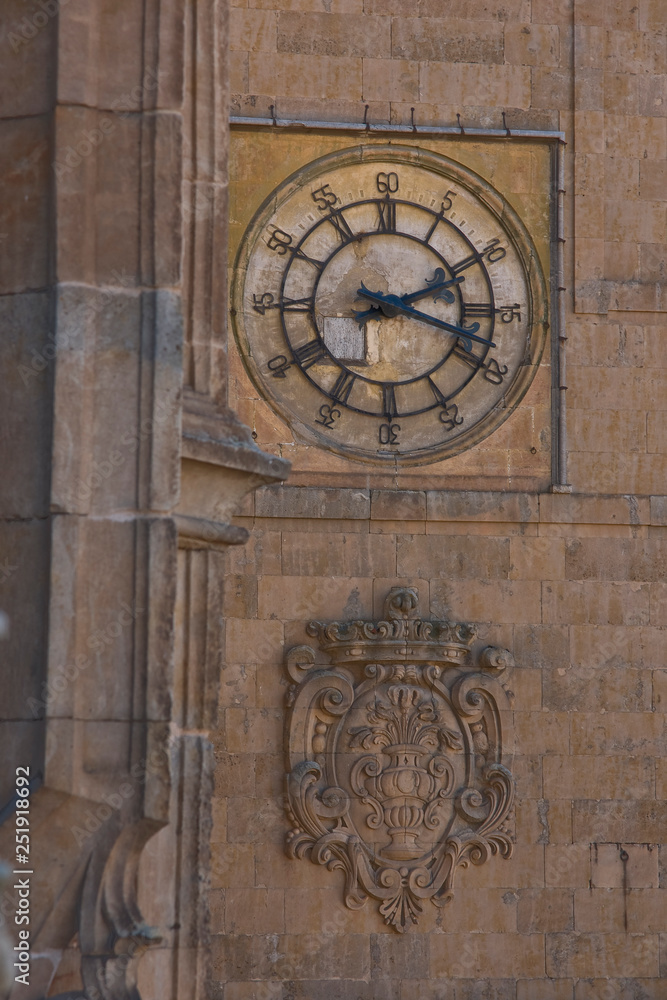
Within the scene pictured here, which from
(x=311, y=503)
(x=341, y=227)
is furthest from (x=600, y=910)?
(x=341, y=227)

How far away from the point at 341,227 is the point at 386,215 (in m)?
0.34

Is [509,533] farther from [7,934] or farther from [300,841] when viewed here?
[7,934]

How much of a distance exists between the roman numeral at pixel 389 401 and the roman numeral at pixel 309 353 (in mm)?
502

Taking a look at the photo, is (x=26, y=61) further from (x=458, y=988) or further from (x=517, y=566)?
(x=458, y=988)

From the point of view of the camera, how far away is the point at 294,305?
11.8 metres

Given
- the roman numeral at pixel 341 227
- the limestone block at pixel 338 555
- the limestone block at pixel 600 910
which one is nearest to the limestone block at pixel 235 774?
the limestone block at pixel 338 555

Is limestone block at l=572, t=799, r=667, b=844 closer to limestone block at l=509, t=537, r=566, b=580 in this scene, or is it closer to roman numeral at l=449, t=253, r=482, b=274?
limestone block at l=509, t=537, r=566, b=580

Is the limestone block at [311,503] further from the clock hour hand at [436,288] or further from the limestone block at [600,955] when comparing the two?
the limestone block at [600,955]

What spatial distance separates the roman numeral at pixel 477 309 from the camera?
39.3 ft

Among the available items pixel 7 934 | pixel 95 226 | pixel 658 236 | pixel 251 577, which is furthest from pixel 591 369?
pixel 7 934

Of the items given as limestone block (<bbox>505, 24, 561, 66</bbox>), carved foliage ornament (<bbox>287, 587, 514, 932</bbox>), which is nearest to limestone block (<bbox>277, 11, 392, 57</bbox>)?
limestone block (<bbox>505, 24, 561, 66</bbox>)

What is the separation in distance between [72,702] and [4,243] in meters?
1.50

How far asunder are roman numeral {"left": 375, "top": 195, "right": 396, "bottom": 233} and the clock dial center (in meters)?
0.06

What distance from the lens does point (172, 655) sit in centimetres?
512
